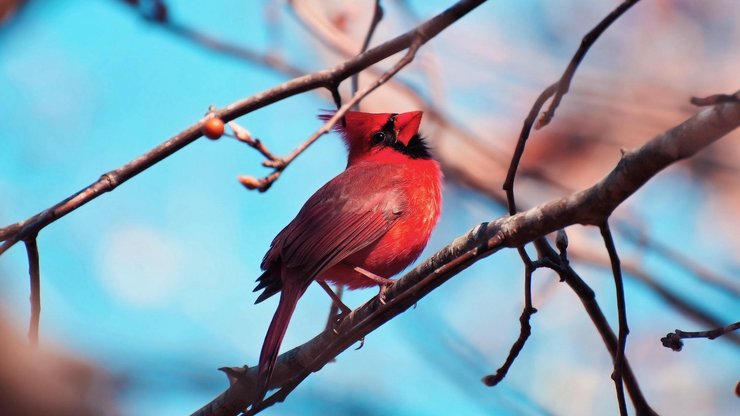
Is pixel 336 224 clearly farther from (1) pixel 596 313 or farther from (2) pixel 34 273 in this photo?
(2) pixel 34 273

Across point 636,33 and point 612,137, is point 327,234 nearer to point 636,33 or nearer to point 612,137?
point 612,137

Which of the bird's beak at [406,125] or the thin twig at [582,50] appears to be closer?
the thin twig at [582,50]

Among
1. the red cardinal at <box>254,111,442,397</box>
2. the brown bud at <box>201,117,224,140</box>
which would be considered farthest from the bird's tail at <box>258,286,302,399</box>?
the brown bud at <box>201,117,224,140</box>

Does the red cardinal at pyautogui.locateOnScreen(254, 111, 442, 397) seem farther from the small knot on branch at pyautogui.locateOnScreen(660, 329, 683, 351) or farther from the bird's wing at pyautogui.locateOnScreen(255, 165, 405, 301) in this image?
the small knot on branch at pyautogui.locateOnScreen(660, 329, 683, 351)

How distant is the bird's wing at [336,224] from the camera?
11.2 ft

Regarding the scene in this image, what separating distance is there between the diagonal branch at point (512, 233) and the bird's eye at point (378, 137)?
1430 mm


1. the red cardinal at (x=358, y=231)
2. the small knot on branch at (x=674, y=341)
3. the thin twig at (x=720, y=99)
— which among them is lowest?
the small knot on branch at (x=674, y=341)

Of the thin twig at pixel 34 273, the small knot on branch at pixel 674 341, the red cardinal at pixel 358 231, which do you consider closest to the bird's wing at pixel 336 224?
the red cardinal at pixel 358 231

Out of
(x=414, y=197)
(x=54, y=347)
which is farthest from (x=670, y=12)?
(x=54, y=347)

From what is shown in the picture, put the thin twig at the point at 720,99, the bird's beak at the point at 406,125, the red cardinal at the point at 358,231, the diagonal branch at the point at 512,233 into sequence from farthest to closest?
the bird's beak at the point at 406,125, the red cardinal at the point at 358,231, the diagonal branch at the point at 512,233, the thin twig at the point at 720,99

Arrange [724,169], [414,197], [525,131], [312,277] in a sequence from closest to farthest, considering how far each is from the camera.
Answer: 1. [525,131]
2. [312,277]
3. [414,197]
4. [724,169]

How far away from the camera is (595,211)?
2041 mm

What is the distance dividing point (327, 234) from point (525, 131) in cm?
144

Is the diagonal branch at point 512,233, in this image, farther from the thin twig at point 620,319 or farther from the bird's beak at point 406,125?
the bird's beak at point 406,125
